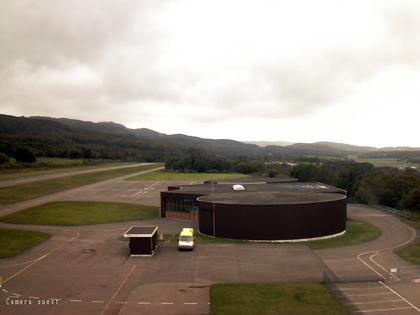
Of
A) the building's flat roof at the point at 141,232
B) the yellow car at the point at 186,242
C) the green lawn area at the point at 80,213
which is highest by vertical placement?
the building's flat roof at the point at 141,232

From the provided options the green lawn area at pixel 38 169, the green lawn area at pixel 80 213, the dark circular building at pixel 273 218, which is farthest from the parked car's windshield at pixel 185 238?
the green lawn area at pixel 38 169

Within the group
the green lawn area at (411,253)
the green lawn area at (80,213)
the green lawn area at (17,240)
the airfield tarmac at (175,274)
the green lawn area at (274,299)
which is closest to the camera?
the green lawn area at (274,299)

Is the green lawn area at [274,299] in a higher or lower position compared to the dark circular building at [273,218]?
lower

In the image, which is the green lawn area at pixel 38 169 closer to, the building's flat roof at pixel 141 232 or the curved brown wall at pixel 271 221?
the building's flat roof at pixel 141 232

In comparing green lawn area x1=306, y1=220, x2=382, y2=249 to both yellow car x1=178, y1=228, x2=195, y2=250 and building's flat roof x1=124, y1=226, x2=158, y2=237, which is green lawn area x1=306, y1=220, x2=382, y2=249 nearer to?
yellow car x1=178, y1=228, x2=195, y2=250

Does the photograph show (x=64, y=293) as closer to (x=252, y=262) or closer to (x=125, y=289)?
(x=125, y=289)

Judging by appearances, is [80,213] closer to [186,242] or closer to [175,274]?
[186,242]

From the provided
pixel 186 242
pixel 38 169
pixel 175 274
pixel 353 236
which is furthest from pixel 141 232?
pixel 38 169
